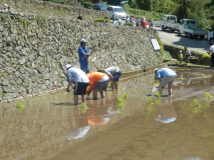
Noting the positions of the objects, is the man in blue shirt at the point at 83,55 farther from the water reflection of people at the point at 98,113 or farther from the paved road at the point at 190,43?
the paved road at the point at 190,43

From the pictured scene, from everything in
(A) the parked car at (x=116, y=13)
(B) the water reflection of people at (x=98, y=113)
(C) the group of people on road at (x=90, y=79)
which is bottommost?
(B) the water reflection of people at (x=98, y=113)

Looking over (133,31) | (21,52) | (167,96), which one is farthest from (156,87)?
(133,31)

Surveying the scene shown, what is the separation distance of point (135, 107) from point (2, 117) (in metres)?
3.88

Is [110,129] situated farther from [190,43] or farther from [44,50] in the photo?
[190,43]

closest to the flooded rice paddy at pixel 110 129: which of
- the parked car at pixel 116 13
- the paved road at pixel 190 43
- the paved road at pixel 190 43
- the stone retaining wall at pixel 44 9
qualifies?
the stone retaining wall at pixel 44 9

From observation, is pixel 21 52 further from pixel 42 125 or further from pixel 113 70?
pixel 42 125

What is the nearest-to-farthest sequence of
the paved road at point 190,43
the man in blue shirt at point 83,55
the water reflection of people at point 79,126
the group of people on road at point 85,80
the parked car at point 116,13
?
the water reflection of people at point 79,126 → the group of people on road at point 85,80 → the man in blue shirt at point 83,55 → the paved road at point 190,43 → the parked car at point 116,13

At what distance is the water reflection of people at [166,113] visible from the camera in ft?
25.5

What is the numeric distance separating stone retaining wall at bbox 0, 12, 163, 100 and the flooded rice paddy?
129 cm

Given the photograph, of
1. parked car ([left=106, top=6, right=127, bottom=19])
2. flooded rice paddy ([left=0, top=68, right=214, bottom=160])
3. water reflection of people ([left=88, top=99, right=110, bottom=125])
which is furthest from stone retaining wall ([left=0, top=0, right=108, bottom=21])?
flooded rice paddy ([left=0, top=68, right=214, bottom=160])

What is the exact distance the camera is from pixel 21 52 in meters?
12.0

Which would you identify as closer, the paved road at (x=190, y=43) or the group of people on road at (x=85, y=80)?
the group of people on road at (x=85, y=80)

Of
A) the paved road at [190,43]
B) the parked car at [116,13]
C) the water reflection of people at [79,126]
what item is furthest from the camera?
the parked car at [116,13]

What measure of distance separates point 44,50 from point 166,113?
6.76 m
